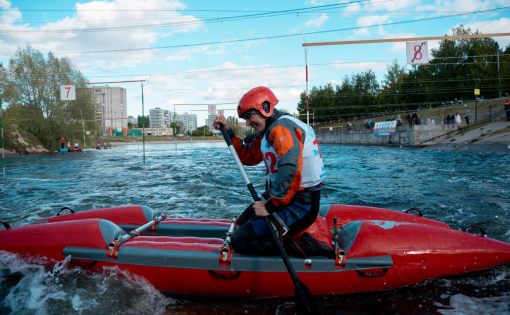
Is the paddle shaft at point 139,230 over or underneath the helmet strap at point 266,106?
underneath

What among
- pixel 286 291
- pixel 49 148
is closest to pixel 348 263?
pixel 286 291

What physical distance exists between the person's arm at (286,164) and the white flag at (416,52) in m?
20.0

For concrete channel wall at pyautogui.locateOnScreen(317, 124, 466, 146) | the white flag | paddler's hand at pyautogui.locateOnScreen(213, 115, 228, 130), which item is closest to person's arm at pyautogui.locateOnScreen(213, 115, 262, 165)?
paddler's hand at pyautogui.locateOnScreen(213, 115, 228, 130)

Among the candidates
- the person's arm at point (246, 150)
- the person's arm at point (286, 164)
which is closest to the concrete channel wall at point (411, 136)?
the person's arm at point (246, 150)

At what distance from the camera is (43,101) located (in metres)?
41.5

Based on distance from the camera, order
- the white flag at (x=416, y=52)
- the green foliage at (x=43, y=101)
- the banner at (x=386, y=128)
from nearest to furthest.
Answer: the white flag at (x=416, y=52)
the banner at (x=386, y=128)
the green foliage at (x=43, y=101)

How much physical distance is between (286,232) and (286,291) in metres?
0.62

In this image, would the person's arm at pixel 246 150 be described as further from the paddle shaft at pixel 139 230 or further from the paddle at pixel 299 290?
the paddle shaft at pixel 139 230

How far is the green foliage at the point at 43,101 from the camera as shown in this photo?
3812cm

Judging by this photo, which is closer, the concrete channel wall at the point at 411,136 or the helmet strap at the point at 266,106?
the helmet strap at the point at 266,106

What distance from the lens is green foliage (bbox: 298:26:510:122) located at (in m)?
46.5

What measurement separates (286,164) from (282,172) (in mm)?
77

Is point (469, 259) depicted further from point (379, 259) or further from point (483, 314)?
point (379, 259)

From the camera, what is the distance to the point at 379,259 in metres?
3.58
